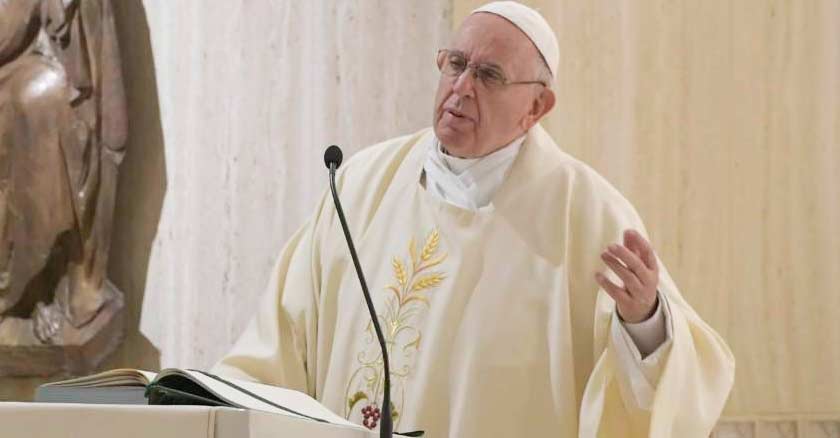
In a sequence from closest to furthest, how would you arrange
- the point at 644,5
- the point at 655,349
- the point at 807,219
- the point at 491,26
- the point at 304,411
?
the point at 304,411
the point at 655,349
the point at 491,26
the point at 644,5
the point at 807,219

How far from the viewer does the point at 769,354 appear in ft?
18.9

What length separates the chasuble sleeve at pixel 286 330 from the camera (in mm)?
3787

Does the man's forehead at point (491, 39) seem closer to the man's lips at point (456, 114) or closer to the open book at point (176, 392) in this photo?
the man's lips at point (456, 114)

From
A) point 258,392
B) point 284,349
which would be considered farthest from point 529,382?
point 258,392

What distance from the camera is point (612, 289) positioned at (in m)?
3.13

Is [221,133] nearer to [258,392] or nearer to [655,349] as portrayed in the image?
[655,349]

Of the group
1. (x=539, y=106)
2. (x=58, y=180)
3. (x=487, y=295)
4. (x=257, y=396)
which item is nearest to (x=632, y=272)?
(x=487, y=295)

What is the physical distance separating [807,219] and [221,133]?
2.40 m

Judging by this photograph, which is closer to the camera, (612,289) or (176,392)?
(176,392)

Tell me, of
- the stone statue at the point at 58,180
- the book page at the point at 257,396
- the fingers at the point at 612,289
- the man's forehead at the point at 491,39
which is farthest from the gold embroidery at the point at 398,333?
the stone statue at the point at 58,180

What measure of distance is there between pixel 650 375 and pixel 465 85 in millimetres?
921

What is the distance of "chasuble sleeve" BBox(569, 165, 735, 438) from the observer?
3289 millimetres

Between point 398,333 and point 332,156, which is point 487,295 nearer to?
point 398,333

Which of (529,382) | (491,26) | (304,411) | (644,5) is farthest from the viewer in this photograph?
(644,5)
